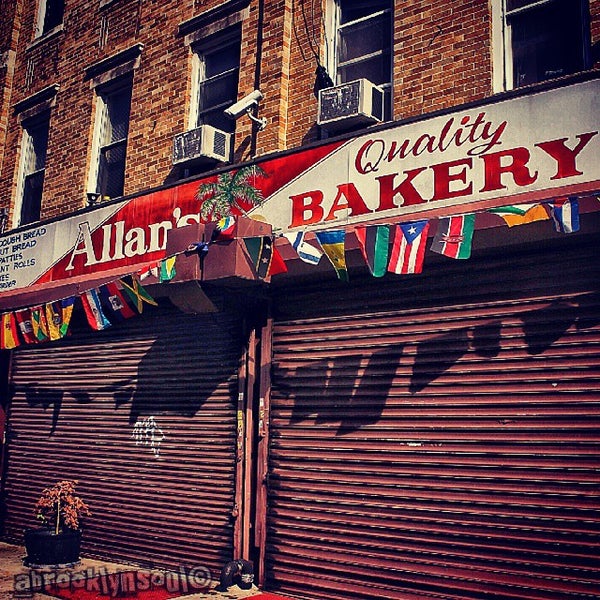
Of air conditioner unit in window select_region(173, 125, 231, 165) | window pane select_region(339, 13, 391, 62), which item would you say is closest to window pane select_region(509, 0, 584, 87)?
window pane select_region(339, 13, 391, 62)

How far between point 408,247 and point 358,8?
4302 mm

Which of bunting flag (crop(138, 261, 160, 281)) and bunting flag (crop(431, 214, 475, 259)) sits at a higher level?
bunting flag (crop(138, 261, 160, 281))

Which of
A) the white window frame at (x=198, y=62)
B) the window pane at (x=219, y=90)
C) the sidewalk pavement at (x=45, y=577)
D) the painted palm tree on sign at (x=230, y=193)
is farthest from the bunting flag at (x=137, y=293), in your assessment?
the sidewalk pavement at (x=45, y=577)

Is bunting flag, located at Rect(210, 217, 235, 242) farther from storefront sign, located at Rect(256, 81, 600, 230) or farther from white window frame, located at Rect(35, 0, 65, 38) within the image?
white window frame, located at Rect(35, 0, 65, 38)

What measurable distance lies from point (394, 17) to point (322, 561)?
257 inches

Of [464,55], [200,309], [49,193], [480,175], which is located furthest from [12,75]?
[480,175]

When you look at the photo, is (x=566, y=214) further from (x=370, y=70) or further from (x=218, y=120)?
(x=218, y=120)

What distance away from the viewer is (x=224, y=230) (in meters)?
7.62

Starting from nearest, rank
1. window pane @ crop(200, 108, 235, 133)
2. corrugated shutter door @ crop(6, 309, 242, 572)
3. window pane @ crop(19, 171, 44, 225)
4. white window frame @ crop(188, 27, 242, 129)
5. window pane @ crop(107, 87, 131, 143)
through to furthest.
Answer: corrugated shutter door @ crop(6, 309, 242, 572), window pane @ crop(200, 108, 235, 133), white window frame @ crop(188, 27, 242, 129), window pane @ crop(107, 87, 131, 143), window pane @ crop(19, 171, 44, 225)

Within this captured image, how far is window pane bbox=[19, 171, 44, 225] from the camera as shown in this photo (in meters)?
13.0

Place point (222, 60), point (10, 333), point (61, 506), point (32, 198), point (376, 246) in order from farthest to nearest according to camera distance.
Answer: point (32, 198)
point (222, 60)
point (10, 333)
point (61, 506)
point (376, 246)

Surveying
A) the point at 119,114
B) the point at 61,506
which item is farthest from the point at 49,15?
the point at 61,506

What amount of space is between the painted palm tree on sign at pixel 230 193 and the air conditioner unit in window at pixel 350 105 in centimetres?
110

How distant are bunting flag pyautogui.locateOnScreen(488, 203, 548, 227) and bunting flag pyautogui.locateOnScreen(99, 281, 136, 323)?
5196 mm
